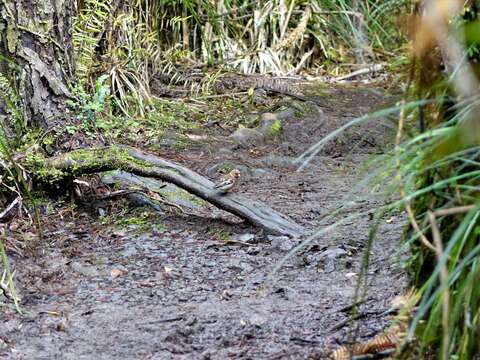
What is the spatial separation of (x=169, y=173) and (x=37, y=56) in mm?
889

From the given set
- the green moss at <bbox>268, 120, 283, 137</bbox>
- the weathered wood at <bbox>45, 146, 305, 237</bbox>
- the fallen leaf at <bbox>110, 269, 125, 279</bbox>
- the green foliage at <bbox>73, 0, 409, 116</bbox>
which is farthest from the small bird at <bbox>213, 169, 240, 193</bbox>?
the green foliage at <bbox>73, 0, 409, 116</bbox>

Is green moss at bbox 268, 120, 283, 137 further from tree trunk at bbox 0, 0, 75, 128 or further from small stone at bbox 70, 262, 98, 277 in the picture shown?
small stone at bbox 70, 262, 98, 277

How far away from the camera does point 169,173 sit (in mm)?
3836

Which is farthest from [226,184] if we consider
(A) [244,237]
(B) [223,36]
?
(B) [223,36]

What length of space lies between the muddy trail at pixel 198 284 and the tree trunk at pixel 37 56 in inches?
20.8

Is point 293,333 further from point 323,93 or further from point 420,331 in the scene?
point 323,93

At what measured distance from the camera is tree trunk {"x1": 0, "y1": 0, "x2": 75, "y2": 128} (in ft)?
12.7

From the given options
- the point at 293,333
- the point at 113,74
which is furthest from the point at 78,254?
the point at 113,74

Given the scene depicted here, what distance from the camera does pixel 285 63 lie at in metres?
7.48

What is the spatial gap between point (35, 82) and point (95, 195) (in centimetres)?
63

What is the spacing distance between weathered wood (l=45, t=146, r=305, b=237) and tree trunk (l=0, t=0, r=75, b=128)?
0.32 metres

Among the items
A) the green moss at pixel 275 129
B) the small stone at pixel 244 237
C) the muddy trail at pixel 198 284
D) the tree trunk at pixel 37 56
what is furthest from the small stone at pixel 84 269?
the green moss at pixel 275 129

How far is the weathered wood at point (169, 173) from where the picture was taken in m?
3.65

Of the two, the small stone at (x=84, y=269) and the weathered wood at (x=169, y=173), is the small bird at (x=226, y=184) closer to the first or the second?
the weathered wood at (x=169, y=173)
